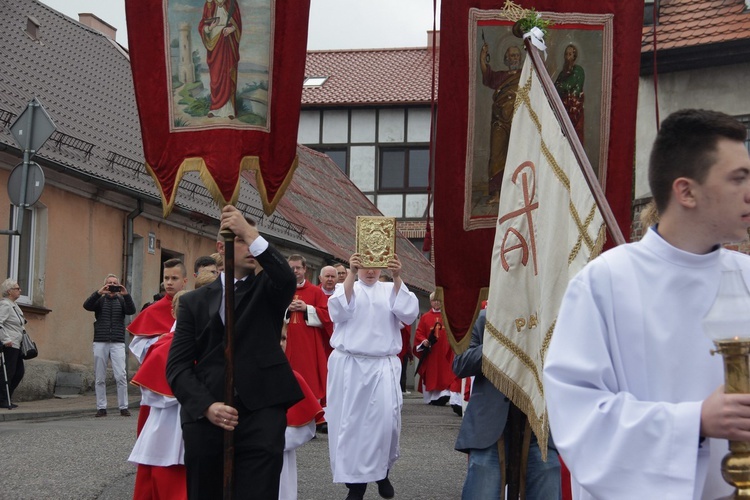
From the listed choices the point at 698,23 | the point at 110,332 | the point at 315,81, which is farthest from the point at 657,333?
the point at 315,81

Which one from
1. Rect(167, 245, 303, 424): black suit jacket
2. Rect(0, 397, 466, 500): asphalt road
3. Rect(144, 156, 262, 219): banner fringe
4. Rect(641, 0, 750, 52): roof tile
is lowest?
Rect(0, 397, 466, 500): asphalt road

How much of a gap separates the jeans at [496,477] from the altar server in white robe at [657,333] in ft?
11.5

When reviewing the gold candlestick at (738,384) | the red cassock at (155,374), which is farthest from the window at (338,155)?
the gold candlestick at (738,384)

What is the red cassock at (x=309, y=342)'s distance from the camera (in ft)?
46.7

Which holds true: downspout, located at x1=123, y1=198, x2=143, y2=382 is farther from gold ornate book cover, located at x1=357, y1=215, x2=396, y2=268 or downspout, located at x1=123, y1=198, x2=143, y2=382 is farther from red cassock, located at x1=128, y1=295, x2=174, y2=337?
gold ornate book cover, located at x1=357, y1=215, x2=396, y2=268

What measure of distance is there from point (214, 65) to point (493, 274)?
1.88 metres

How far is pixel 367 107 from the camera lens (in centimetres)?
4172

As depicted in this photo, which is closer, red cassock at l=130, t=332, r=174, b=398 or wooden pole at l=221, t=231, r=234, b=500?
wooden pole at l=221, t=231, r=234, b=500

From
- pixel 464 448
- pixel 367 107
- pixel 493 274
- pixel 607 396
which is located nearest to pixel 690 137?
pixel 607 396

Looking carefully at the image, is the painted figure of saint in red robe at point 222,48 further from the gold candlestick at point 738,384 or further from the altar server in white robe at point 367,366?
the gold candlestick at point 738,384

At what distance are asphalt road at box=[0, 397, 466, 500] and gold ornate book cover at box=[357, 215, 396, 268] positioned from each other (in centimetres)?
182

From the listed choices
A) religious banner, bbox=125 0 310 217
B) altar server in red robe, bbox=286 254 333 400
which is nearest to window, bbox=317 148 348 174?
altar server in red robe, bbox=286 254 333 400

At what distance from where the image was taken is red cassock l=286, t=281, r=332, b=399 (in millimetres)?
14234

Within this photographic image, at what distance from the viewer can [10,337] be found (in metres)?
16.1
